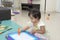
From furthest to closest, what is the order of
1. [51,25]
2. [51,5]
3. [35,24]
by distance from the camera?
[51,5] < [51,25] < [35,24]

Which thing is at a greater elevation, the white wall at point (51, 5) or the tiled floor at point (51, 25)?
the white wall at point (51, 5)

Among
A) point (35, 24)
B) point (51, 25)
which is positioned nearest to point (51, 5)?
point (51, 25)

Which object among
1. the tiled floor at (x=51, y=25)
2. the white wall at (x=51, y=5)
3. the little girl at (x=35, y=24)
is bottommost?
the tiled floor at (x=51, y=25)

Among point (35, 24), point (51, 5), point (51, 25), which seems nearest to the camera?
point (35, 24)

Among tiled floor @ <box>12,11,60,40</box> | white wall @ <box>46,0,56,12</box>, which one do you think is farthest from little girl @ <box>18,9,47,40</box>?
white wall @ <box>46,0,56,12</box>

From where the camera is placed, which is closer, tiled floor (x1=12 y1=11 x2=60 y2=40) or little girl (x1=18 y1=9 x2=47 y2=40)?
little girl (x1=18 y1=9 x2=47 y2=40)

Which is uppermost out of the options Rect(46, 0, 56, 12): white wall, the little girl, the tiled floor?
Rect(46, 0, 56, 12): white wall

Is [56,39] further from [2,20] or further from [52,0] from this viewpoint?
[52,0]

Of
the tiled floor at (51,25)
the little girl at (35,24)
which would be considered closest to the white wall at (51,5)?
the tiled floor at (51,25)

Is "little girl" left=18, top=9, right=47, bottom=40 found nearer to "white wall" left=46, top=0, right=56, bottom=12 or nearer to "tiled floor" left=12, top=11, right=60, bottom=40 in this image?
"tiled floor" left=12, top=11, right=60, bottom=40

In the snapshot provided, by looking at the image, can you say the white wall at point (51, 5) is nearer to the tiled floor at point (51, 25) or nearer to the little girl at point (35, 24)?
the tiled floor at point (51, 25)

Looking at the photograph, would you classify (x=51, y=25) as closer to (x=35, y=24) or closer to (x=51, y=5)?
(x=35, y=24)

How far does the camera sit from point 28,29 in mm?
1695

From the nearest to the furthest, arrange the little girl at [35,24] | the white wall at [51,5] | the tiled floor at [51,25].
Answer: the little girl at [35,24], the tiled floor at [51,25], the white wall at [51,5]
